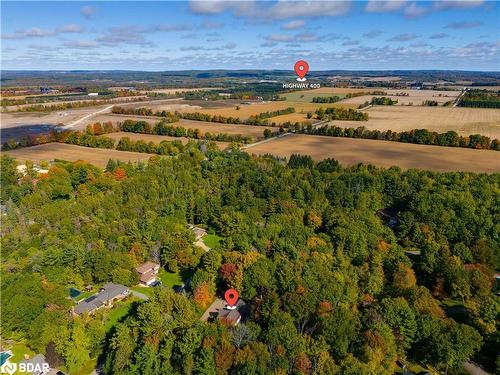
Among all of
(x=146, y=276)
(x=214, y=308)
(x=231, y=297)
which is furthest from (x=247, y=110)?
(x=214, y=308)

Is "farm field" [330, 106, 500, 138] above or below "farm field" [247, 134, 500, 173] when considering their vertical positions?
above

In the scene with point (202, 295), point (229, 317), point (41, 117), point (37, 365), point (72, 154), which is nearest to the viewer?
point (37, 365)

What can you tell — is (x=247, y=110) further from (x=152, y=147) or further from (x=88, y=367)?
(x=88, y=367)

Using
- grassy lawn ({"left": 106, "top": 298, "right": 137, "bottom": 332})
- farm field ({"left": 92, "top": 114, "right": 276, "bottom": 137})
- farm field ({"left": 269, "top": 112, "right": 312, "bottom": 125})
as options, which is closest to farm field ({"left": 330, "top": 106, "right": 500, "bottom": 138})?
farm field ({"left": 269, "top": 112, "right": 312, "bottom": 125})

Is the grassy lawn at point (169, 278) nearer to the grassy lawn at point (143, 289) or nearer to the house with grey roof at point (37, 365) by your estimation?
the grassy lawn at point (143, 289)

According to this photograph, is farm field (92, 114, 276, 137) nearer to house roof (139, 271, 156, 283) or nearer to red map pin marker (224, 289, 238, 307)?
house roof (139, 271, 156, 283)

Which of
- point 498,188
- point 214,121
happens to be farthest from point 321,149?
point 214,121
